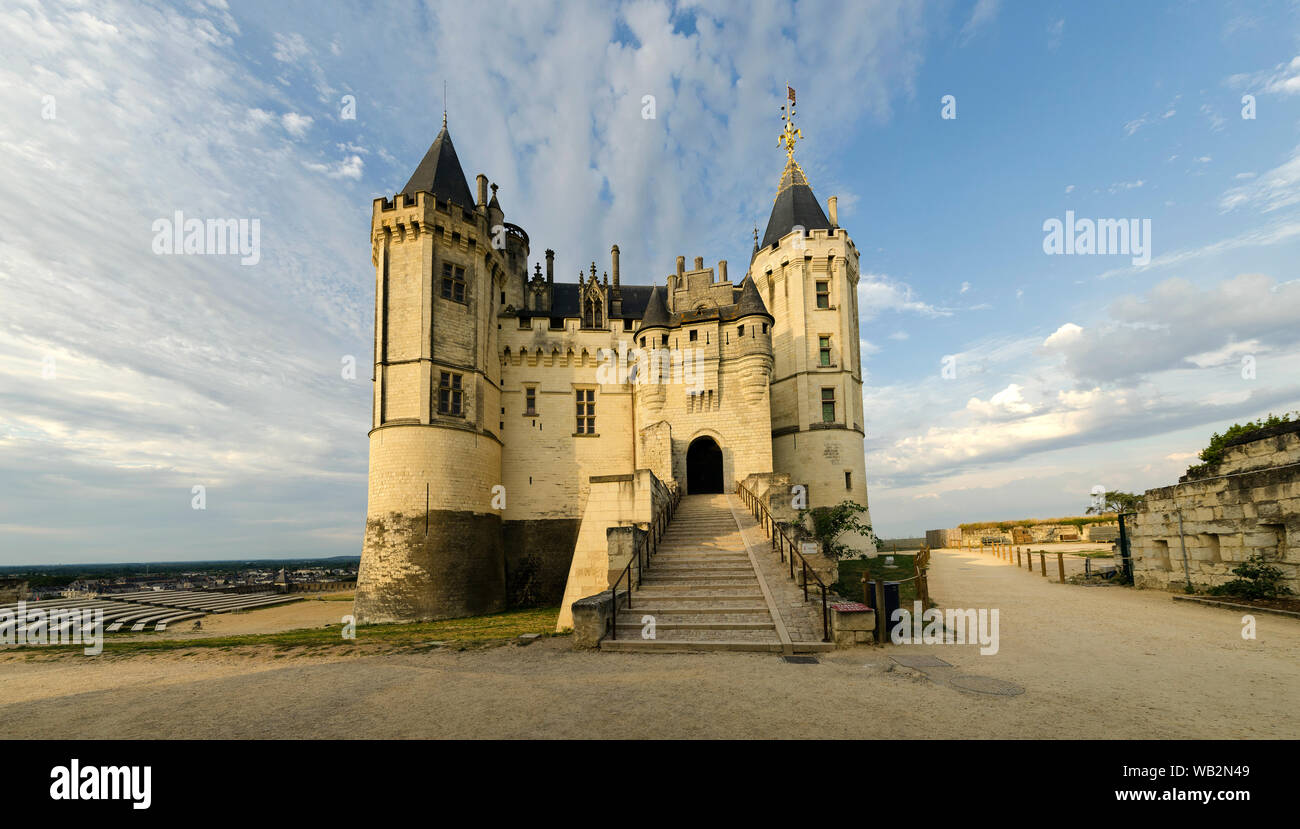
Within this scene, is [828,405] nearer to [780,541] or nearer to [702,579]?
[780,541]

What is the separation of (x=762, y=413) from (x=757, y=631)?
16136mm

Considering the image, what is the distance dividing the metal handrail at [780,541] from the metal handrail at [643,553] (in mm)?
2850

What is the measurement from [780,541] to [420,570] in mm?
14197

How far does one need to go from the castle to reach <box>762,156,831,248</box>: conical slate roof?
0.37 feet

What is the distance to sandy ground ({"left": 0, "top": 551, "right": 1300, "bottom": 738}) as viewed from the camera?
5203 mm

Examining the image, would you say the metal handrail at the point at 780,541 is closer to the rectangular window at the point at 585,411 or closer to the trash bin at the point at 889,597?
the trash bin at the point at 889,597

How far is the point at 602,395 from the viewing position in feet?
92.8

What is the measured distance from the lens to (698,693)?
6.30 metres

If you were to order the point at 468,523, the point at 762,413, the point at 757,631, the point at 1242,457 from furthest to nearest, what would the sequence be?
the point at 762,413 < the point at 468,523 < the point at 1242,457 < the point at 757,631

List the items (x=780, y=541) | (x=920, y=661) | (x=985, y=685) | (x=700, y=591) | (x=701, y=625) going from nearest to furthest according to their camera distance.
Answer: (x=985, y=685), (x=920, y=661), (x=701, y=625), (x=700, y=591), (x=780, y=541)

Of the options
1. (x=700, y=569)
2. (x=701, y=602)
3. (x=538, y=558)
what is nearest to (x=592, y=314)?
(x=538, y=558)

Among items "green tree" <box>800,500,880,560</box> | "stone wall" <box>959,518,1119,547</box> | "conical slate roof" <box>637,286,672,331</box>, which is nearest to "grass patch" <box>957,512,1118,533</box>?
"stone wall" <box>959,518,1119,547</box>
